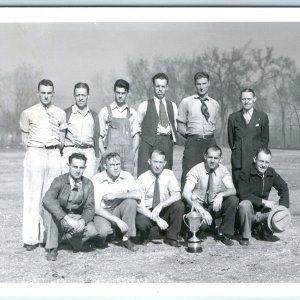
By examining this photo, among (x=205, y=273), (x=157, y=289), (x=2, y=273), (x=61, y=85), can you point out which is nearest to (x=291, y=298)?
(x=205, y=273)

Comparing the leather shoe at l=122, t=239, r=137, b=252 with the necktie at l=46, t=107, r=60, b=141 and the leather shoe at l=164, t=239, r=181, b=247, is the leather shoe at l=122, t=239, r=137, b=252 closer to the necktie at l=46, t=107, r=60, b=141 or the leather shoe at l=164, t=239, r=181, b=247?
the leather shoe at l=164, t=239, r=181, b=247

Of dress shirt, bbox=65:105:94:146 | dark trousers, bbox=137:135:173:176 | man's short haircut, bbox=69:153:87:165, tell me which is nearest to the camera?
man's short haircut, bbox=69:153:87:165

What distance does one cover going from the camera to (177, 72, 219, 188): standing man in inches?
198

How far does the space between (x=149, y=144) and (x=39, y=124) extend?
967 mm

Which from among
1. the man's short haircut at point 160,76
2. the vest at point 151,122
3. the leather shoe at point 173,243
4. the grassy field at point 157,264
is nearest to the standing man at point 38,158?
the grassy field at point 157,264

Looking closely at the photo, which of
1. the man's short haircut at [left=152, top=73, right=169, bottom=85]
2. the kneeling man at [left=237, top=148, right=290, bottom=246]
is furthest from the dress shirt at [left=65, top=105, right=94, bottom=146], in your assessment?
the kneeling man at [left=237, top=148, right=290, bottom=246]

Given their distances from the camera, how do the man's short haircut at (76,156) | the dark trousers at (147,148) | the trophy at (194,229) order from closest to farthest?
the man's short haircut at (76,156), the trophy at (194,229), the dark trousers at (147,148)

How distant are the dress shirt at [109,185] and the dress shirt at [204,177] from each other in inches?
19.9

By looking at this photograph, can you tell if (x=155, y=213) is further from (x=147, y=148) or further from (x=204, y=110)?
(x=204, y=110)

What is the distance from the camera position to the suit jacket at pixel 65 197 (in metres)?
4.43

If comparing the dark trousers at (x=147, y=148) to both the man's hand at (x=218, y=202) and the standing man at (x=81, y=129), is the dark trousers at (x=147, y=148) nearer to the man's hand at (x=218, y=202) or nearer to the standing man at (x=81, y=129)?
the standing man at (x=81, y=129)

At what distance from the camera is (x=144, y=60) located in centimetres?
500

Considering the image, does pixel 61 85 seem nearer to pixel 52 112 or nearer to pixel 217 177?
pixel 52 112

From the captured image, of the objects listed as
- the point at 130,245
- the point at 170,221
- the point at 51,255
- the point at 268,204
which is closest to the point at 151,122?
the point at 170,221
